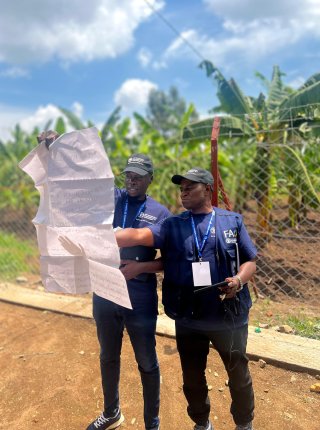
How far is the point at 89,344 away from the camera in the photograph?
11.8 feet

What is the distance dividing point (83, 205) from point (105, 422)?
62.1 inches

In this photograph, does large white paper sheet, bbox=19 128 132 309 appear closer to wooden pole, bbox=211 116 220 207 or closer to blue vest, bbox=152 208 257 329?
blue vest, bbox=152 208 257 329

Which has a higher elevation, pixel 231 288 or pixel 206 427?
pixel 231 288

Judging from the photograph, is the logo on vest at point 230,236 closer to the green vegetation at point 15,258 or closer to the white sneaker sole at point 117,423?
the white sneaker sole at point 117,423

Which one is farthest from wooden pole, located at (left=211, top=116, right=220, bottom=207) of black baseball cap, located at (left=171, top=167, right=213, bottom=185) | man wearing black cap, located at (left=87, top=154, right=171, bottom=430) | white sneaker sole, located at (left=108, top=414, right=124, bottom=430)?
white sneaker sole, located at (left=108, top=414, right=124, bottom=430)

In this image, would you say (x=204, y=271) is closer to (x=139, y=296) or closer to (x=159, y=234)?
(x=159, y=234)

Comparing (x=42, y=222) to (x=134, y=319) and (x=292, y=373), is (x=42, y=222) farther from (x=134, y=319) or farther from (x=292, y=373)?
(x=292, y=373)

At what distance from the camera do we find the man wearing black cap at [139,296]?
7.03 feet

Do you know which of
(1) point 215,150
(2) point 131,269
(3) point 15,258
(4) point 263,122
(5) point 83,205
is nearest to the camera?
(5) point 83,205

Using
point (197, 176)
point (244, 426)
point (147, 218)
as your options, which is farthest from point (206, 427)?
point (197, 176)

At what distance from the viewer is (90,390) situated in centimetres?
289

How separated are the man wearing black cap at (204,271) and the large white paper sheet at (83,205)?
0.15m

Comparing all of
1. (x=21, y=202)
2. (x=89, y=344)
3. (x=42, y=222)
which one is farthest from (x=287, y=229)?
(x=21, y=202)

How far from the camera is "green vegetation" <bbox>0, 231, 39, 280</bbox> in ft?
21.6
